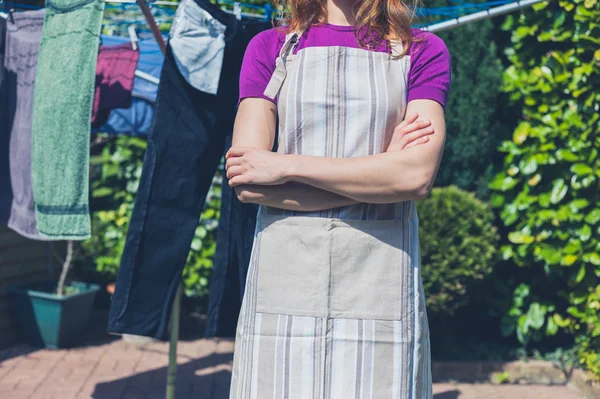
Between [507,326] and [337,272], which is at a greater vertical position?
[337,272]

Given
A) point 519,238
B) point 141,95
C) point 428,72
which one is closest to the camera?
point 428,72

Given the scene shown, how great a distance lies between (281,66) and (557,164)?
3.10 meters

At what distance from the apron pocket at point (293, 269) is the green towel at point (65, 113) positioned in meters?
1.49

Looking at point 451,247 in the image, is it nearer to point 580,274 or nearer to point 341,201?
point 580,274

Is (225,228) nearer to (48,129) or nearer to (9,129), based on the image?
(48,129)

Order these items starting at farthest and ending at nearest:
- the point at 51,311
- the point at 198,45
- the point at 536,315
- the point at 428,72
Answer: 1. the point at 51,311
2. the point at 536,315
3. the point at 198,45
4. the point at 428,72

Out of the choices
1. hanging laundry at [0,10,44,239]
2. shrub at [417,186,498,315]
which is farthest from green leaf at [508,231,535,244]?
hanging laundry at [0,10,44,239]


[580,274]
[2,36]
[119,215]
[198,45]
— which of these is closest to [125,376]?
[119,215]

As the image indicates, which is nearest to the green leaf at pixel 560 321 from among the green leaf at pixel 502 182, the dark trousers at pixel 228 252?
the green leaf at pixel 502 182

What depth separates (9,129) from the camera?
3.69 meters

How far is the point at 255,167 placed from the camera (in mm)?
1778

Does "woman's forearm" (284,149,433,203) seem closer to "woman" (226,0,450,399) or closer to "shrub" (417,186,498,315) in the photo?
"woman" (226,0,450,399)

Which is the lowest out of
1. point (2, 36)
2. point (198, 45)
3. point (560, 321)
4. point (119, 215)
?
point (560, 321)

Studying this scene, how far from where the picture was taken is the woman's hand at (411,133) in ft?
5.73
